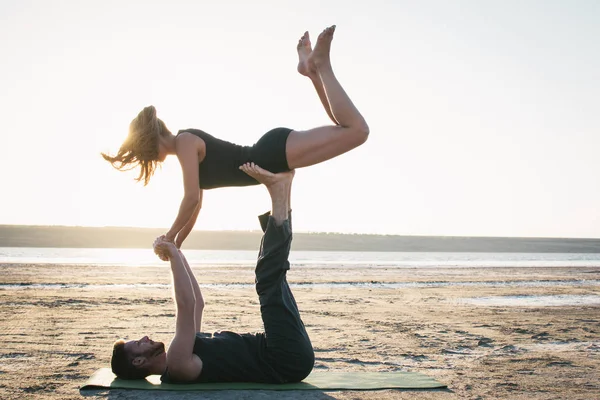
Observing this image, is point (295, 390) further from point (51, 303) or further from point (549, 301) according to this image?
point (549, 301)

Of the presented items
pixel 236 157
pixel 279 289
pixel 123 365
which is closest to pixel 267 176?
pixel 236 157

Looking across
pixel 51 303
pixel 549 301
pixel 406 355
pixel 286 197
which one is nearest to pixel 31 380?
pixel 286 197

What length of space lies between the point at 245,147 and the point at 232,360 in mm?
1896

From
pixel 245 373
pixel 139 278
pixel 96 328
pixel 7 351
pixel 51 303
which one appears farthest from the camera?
pixel 139 278

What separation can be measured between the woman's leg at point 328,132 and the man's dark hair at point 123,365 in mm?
2160

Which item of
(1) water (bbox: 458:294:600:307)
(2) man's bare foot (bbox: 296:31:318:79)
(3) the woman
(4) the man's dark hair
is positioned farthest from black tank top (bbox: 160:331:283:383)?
(1) water (bbox: 458:294:600:307)

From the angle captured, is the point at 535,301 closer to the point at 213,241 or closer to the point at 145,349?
the point at 145,349

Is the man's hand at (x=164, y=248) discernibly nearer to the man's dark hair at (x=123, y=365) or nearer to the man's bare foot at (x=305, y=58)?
the man's dark hair at (x=123, y=365)

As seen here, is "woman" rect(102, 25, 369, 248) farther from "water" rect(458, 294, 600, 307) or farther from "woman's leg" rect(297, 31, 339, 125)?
"water" rect(458, 294, 600, 307)

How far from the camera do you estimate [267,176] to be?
5059 millimetres

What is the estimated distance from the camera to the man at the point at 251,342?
199 inches

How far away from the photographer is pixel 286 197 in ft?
17.1

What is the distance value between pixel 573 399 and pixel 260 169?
10.6 feet

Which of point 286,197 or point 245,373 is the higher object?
point 286,197
